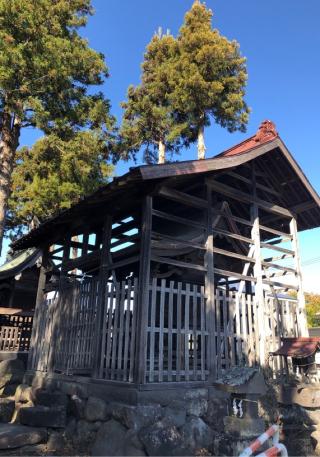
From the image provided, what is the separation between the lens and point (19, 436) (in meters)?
6.51

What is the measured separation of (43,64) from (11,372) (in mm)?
9031

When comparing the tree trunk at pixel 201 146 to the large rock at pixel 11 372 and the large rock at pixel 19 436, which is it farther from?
the large rock at pixel 19 436

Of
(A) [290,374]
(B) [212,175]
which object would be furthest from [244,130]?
(A) [290,374]

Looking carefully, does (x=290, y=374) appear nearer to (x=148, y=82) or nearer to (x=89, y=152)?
(x=89, y=152)

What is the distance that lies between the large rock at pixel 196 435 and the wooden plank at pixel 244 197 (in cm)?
507

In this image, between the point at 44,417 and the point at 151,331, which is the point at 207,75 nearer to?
the point at 151,331

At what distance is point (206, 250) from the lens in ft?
27.4

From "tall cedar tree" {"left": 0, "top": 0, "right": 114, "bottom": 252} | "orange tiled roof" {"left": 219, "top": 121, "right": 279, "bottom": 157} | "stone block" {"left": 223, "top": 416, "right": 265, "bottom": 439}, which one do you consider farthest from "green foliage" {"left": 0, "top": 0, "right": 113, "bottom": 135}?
"stone block" {"left": 223, "top": 416, "right": 265, "bottom": 439}

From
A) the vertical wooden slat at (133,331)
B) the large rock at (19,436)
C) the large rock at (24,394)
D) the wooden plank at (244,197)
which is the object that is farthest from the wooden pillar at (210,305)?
the large rock at (24,394)

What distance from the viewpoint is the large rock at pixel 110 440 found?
19.3ft

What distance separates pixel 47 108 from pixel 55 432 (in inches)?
390

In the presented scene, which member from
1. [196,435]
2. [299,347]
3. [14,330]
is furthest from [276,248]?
[14,330]

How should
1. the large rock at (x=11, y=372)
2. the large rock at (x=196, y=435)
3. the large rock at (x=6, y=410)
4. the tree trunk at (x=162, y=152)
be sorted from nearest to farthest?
the large rock at (x=196, y=435) → the large rock at (x=6, y=410) → the large rock at (x=11, y=372) → the tree trunk at (x=162, y=152)

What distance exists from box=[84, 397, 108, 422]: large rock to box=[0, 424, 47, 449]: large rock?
34.7 inches
